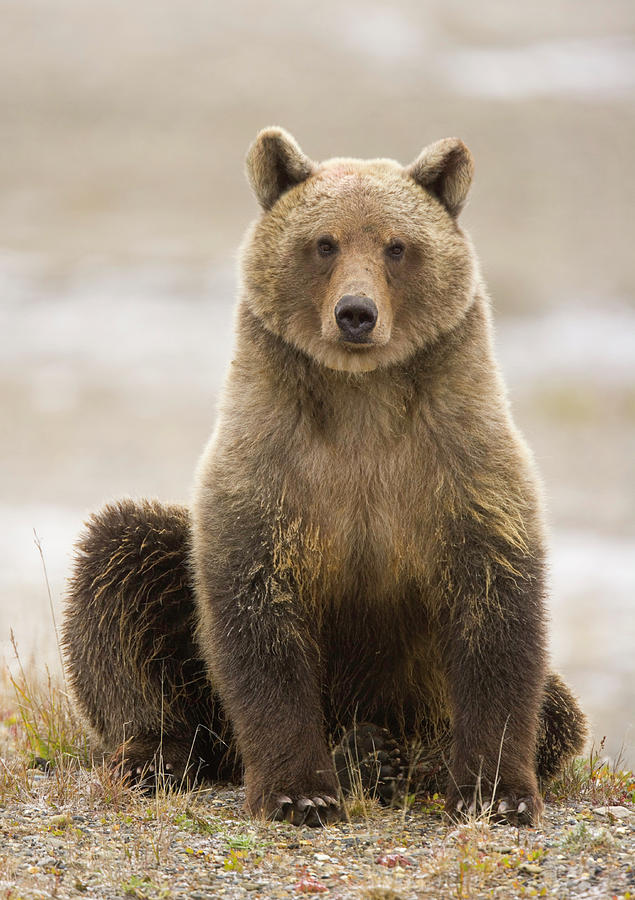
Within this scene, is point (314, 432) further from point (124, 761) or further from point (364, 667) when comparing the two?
point (124, 761)

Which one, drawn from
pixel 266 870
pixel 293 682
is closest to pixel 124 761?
pixel 293 682

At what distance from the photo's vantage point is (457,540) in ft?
18.8

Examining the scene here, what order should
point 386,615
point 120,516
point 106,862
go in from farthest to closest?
point 120,516
point 386,615
point 106,862

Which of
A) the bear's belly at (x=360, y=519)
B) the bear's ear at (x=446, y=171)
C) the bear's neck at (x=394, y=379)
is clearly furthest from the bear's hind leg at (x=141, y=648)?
the bear's ear at (x=446, y=171)

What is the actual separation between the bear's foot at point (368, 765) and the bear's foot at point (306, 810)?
36cm

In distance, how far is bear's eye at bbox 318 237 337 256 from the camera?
19.1 ft

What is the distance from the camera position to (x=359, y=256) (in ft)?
18.7

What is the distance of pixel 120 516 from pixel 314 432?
148 cm

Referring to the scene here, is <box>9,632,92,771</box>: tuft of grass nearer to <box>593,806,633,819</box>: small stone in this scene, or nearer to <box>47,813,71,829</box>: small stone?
<box>47,813,71,829</box>: small stone

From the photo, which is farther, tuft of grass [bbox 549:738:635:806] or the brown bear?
tuft of grass [bbox 549:738:635:806]

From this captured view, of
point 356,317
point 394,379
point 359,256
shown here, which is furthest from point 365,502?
point 359,256

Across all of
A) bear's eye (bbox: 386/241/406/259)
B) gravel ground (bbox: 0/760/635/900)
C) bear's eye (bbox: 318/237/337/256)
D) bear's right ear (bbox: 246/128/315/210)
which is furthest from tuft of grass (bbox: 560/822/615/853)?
bear's right ear (bbox: 246/128/315/210)

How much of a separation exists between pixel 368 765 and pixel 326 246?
2.46 metres

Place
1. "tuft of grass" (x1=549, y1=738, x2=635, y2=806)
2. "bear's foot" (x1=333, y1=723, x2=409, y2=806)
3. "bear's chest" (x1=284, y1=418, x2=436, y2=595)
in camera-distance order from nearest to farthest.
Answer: "bear's chest" (x1=284, y1=418, x2=436, y2=595), "bear's foot" (x1=333, y1=723, x2=409, y2=806), "tuft of grass" (x1=549, y1=738, x2=635, y2=806)
